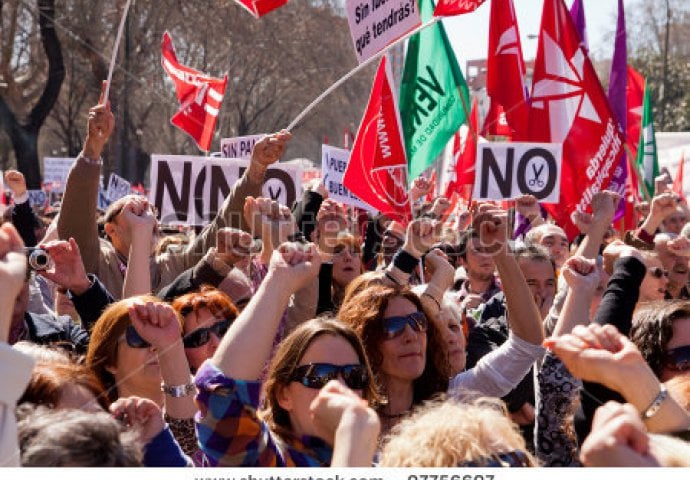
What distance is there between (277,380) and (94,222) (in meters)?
2.21

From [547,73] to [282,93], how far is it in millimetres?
30566

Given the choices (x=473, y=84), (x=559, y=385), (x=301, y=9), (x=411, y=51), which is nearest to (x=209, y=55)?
(x=301, y=9)

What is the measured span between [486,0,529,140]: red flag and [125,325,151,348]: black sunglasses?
232 inches

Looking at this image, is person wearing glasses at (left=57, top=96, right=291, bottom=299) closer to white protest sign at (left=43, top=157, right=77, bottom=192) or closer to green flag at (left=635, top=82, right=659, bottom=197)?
green flag at (left=635, top=82, right=659, bottom=197)

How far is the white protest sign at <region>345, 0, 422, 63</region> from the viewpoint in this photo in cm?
757

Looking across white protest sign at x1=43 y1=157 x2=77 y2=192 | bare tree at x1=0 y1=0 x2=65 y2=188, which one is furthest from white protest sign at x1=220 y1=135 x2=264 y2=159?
bare tree at x1=0 y1=0 x2=65 y2=188

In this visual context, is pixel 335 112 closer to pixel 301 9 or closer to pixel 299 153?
pixel 301 9

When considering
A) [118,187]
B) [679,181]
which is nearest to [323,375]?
[118,187]

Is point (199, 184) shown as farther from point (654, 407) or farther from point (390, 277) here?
point (654, 407)

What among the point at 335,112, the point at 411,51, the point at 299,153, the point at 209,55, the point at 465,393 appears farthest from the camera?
the point at 299,153

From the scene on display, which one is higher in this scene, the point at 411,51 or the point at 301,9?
the point at 301,9

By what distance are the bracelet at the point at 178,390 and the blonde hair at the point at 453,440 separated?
3.34 feet

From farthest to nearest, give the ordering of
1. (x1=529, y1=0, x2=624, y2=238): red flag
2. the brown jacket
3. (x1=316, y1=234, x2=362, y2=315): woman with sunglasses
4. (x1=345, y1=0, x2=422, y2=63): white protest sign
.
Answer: (x1=529, y1=0, x2=624, y2=238): red flag
(x1=345, y1=0, x2=422, y2=63): white protest sign
(x1=316, y1=234, x2=362, y2=315): woman with sunglasses
the brown jacket

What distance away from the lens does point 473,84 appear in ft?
163
